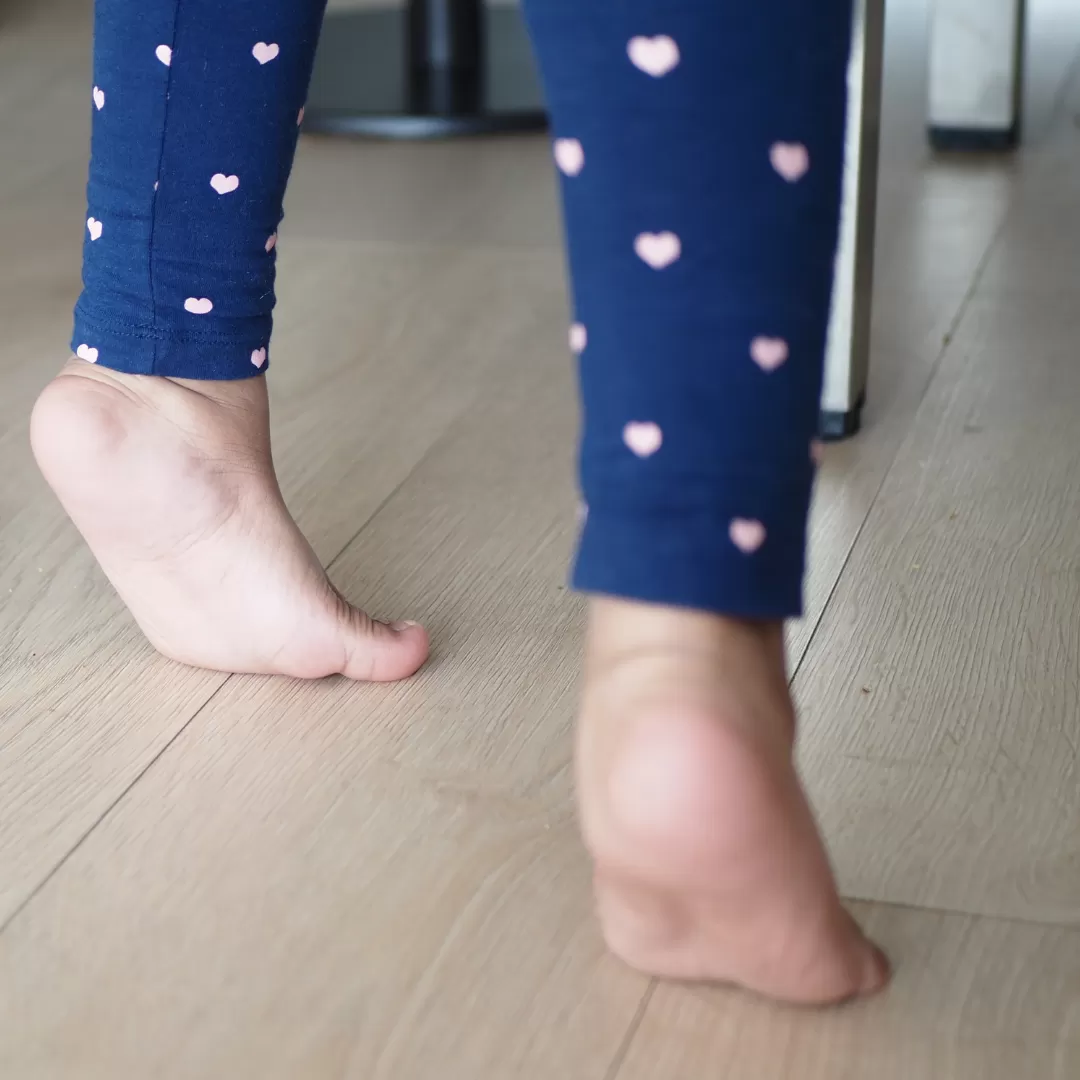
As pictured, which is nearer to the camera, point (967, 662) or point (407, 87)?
point (967, 662)

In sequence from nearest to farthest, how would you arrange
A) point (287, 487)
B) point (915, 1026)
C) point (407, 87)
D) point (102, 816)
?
point (915, 1026)
point (102, 816)
point (287, 487)
point (407, 87)

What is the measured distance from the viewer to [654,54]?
421mm

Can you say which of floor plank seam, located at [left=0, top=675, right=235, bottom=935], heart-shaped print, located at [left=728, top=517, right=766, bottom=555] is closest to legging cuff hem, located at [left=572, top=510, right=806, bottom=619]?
heart-shaped print, located at [left=728, top=517, right=766, bottom=555]

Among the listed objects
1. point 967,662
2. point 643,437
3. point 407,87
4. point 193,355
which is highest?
point 643,437

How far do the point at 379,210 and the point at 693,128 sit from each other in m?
1.12

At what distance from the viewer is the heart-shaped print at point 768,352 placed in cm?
44

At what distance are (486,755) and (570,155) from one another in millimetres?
323

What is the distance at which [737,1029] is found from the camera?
53 cm

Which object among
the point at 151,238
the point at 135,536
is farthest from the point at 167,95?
the point at 135,536

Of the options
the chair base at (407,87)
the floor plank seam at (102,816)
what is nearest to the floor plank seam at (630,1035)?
the floor plank seam at (102,816)

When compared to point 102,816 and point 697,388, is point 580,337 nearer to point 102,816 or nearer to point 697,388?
point 697,388

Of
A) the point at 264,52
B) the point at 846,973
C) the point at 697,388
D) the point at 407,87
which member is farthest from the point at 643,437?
the point at 407,87

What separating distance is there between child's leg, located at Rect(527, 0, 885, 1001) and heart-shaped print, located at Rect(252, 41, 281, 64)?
259mm

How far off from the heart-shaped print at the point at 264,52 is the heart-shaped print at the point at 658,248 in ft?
0.96
